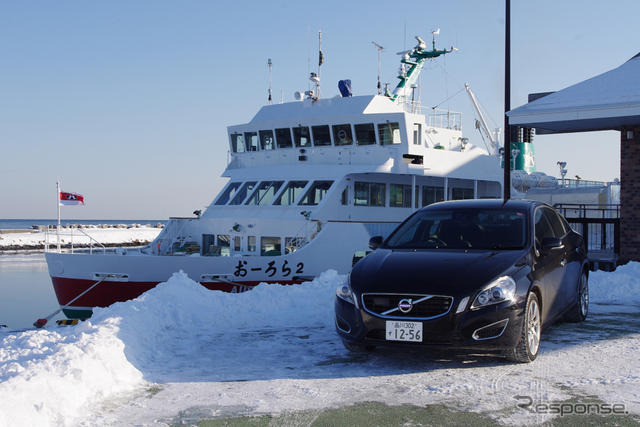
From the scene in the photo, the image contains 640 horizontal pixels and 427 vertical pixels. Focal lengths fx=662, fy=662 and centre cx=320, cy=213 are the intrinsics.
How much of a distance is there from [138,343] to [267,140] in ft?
48.3

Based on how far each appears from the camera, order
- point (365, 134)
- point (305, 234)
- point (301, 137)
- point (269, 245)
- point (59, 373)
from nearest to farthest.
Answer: point (59, 373), point (305, 234), point (269, 245), point (365, 134), point (301, 137)

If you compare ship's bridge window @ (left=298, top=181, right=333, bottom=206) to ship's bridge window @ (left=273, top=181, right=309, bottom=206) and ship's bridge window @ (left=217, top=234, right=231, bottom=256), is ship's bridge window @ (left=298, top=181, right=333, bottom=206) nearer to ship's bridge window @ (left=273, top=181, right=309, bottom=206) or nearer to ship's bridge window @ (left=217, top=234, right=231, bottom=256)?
ship's bridge window @ (left=273, top=181, right=309, bottom=206)

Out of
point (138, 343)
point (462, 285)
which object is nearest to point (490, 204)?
point (462, 285)

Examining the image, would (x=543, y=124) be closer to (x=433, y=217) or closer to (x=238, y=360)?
(x=433, y=217)

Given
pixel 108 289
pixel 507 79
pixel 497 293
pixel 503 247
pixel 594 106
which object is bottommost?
pixel 108 289

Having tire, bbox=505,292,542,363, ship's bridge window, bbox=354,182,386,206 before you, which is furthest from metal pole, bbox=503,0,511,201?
tire, bbox=505,292,542,363

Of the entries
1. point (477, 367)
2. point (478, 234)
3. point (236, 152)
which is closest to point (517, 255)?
point (478, 234)

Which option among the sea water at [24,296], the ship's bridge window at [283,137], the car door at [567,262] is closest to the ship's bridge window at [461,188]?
the ship's bridge window at [283,137]

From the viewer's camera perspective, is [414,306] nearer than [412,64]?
Yes

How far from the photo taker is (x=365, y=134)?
762 inches

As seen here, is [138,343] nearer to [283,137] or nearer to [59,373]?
[59,373]

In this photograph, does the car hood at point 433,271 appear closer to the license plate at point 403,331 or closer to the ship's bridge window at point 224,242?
the license plate at point 403,331

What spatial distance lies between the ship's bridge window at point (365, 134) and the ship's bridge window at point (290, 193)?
2117 mm

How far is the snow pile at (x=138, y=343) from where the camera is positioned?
4758 millimetres
